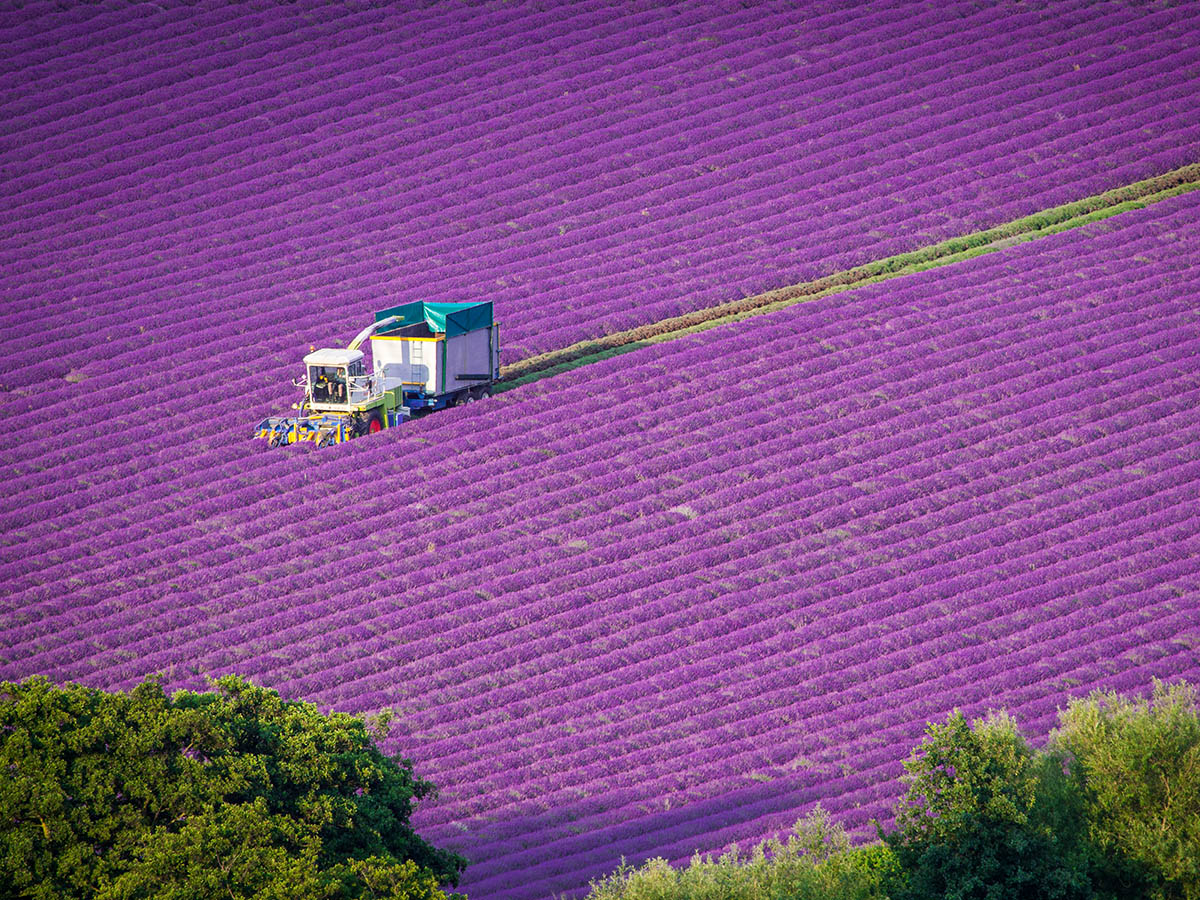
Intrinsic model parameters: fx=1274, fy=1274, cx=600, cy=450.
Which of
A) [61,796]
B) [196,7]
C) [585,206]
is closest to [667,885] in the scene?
[61,796]

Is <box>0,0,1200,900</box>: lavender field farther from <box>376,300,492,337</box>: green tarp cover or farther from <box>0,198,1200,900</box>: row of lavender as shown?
<box>376,300,492,337</box>: green tarp cover

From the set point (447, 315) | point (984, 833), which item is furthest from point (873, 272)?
point (984, 833)

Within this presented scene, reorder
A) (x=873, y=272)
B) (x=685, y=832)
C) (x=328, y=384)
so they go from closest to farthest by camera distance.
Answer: (x=685, y=832) → (x=328, y=384) → (x=873, y=272)

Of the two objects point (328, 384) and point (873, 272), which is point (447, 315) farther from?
point (873, 272)

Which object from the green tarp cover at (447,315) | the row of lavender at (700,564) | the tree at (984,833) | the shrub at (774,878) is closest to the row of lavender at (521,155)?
the green tarp cover at (447,315)

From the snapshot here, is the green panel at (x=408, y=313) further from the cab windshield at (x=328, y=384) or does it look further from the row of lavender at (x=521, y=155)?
the row of lavender at (x=521, y=155)

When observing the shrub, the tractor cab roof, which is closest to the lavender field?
the tractor cab roof
